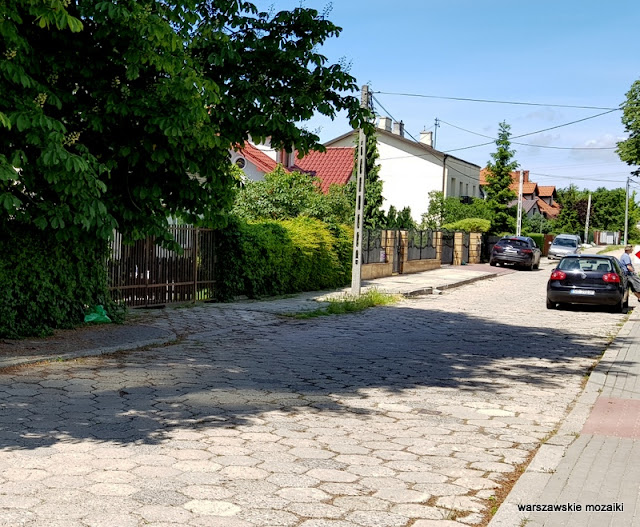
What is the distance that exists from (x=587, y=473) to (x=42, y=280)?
8741 mm

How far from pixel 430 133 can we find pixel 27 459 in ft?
206

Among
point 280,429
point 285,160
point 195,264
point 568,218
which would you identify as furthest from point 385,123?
point 280,429

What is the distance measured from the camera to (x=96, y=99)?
416 inches

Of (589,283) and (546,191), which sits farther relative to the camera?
(546,191)

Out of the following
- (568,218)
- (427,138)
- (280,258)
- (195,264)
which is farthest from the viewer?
(568,218)

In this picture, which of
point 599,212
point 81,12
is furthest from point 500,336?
point 599,212

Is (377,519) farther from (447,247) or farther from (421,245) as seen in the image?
(447,247)

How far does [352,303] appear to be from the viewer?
60.3 feet

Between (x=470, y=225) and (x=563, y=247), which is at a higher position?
(x=470, y=225)

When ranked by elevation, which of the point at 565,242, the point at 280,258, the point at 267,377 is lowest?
the point at 267,377

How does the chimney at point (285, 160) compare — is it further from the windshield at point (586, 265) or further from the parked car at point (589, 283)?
the parked car at point (589, 283)

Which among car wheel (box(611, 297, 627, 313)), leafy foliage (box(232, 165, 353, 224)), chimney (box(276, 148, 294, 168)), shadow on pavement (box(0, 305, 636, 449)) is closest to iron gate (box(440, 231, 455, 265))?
chimney (box(276, 148, 294, 168))

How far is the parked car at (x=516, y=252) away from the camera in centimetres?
4084

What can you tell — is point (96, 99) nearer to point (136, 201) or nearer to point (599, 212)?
point (136, 201)
